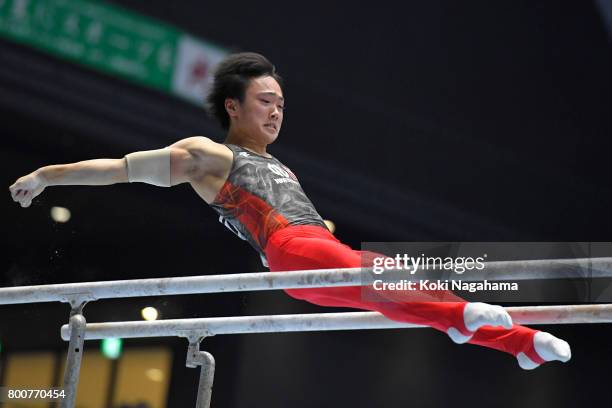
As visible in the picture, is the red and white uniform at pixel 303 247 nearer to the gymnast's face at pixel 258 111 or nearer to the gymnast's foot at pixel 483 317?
the gymnast's foot at pixel 483 317

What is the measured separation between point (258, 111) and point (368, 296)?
3.65ft

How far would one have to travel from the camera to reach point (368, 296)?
288 cm

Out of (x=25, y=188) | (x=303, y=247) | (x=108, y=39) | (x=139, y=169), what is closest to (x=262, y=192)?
(x=303, y=247)

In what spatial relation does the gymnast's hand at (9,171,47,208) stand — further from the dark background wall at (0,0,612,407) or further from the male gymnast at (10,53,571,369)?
the dark background wall at (0,0,612,407)

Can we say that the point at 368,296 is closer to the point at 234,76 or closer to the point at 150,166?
the point at 150,166

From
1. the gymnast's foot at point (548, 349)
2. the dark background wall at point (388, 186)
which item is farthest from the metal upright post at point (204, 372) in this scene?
the dark background wall at point (388, 186)

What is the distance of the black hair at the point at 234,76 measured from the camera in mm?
3691

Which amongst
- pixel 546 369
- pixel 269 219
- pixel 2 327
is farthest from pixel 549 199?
pixel 269 219

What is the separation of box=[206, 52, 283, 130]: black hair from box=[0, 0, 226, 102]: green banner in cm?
272

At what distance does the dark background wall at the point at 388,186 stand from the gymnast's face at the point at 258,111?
3.84 m

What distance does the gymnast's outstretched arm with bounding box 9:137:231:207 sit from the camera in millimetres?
3141

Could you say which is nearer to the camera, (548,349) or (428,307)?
(548,349)

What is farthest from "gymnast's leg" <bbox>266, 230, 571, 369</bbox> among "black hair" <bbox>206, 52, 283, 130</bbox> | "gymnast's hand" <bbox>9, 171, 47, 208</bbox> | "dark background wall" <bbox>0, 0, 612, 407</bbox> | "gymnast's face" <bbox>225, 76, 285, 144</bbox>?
"dark background wall" <bbox>0, 0, 612, 407</bbox>

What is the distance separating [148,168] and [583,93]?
20.9 feet
